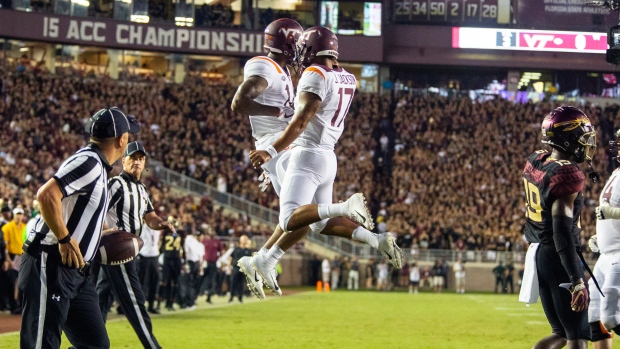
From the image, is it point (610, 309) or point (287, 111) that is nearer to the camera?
point (610, 309)

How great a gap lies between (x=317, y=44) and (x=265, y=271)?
1974mm

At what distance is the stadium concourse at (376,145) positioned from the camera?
35.4 meters

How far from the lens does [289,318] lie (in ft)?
60.1

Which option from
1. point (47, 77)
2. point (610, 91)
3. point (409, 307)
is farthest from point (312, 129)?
point (610, 91)

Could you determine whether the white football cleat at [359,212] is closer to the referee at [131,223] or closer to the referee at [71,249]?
the referee at [71,249]

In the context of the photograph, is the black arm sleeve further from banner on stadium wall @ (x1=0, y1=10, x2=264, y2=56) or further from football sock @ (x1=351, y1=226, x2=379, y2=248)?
banner on stadium wall @ (x1=0, y1=10, x2=264, y2=56)

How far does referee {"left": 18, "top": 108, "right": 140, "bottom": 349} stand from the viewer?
6.60 m

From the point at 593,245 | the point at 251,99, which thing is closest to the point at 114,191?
the point at 251,99

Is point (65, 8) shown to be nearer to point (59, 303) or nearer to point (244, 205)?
point (244, 205)

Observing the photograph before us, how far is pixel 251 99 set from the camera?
326 inches

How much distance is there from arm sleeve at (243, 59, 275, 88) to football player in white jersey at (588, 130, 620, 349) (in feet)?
10.5

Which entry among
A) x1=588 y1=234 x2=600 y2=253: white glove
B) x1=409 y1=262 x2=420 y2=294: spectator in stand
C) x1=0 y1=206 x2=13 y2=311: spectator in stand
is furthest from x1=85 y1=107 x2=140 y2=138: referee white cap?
x1=409 y1=262 x2=420 y2=294: spectator in stand

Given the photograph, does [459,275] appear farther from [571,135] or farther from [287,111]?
[571,135]

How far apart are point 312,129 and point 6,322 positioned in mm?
9060
